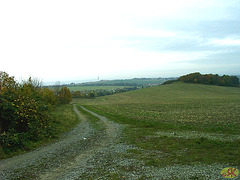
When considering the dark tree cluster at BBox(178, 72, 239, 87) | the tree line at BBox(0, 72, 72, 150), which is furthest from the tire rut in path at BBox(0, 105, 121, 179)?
the dark tree cluster at BBox(178, 72, 239, 87)

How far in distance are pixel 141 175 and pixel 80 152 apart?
16.3 feet

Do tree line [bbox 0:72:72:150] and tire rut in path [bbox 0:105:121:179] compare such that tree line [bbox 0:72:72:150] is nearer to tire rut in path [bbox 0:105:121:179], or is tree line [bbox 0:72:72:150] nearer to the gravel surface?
tire rut in path [bbox 0:105:121:179]

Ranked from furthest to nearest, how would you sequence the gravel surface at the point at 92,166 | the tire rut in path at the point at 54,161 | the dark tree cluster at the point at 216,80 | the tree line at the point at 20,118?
the dark tree cluster at the point at 216,80 < the tree line at the point at 20,118 < the tire rut in path at the point at 54,161 < the gravel surface at the point at 92,166

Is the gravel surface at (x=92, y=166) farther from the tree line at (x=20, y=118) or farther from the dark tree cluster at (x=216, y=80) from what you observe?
the dark tree cluster at (x=216, y=80)

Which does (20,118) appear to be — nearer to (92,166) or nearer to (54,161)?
(54,161)

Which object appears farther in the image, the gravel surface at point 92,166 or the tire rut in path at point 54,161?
the tire rut in path at point 54,161

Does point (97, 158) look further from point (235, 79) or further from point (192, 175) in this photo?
point (235, 79)

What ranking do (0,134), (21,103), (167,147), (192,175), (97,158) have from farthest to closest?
(21,103) < (0,134) < (167,147) < (97,158) < (192,175)

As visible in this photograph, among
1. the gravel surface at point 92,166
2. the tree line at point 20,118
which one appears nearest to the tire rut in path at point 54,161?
the gravel surface at point 92,166

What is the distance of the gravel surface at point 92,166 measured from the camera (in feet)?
23.9

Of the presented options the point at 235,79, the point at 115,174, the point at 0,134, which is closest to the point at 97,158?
the point at 115,174

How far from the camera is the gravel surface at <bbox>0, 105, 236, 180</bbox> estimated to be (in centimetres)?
727

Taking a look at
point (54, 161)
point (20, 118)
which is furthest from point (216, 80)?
point (54, 161)

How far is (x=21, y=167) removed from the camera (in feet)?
29.2
